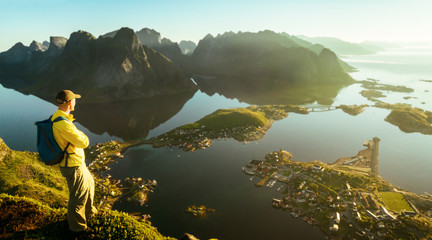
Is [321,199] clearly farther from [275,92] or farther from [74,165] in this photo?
[275,92]

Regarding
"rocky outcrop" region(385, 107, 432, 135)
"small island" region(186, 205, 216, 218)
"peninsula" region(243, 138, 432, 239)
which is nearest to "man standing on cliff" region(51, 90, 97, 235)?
"small island" region(186, 205, 216, 218)

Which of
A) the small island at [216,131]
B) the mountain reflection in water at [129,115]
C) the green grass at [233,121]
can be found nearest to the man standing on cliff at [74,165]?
the small island at [216,131]

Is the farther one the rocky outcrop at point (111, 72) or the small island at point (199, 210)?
the rocky outcrop at point (111, 72)

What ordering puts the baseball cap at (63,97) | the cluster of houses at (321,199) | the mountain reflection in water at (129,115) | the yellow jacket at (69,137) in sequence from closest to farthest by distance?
the yellow jacket at (69,137) → the baseball cap at (63,97) → the cluster of houses at (321,199) → the mountain reflection in water at (129,115)

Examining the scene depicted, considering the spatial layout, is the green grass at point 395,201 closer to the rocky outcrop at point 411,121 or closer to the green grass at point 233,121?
the green grass at point 233,121

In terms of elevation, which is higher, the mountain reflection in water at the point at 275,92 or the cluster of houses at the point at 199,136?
the mountain reflection in water at the point at 275,92

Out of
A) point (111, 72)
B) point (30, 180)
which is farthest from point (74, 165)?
point (111, 72)
